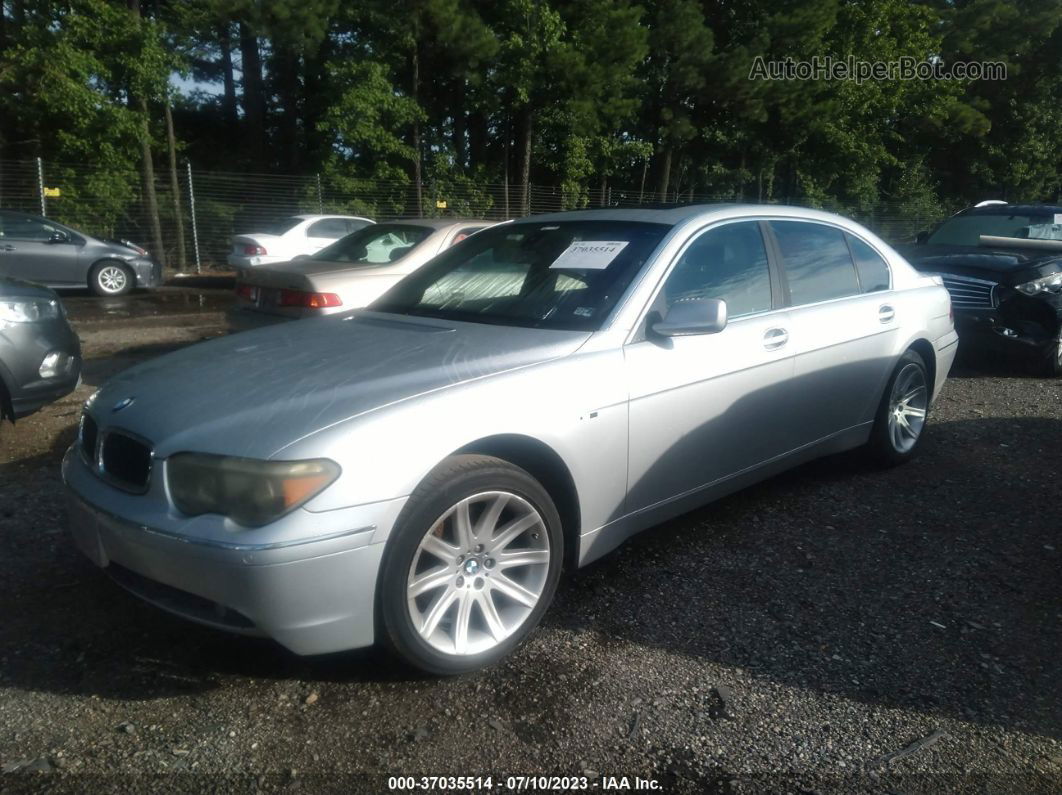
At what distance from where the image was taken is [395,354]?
11.1ft

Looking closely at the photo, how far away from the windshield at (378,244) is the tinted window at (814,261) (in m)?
4.02

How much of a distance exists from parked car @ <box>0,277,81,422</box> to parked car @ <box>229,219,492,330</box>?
1.47 metres

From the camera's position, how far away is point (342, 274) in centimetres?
709

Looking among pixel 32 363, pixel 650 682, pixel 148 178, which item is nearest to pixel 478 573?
pixel 650 682

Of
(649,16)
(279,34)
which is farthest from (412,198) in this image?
(649,16)

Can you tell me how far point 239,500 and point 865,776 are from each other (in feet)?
6.43

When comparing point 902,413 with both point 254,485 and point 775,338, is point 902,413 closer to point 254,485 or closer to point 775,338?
point 775,338

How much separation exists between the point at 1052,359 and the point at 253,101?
22.6 meters

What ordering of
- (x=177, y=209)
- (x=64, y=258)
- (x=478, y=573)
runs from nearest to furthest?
(x=478, y=573) < (x=64, y=258) < (x=177, y=209)

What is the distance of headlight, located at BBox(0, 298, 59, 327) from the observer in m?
5.30

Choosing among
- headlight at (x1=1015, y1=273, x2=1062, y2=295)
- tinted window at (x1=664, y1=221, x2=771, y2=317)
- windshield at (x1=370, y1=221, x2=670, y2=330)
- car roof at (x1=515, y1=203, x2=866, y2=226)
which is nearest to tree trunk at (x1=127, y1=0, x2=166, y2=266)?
headlight at (x1=1015, y1=273, x2=1062, y2=295)

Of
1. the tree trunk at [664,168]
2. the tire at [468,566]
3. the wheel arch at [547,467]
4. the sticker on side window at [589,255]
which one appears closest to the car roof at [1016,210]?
the sticker on side window at [589,255]

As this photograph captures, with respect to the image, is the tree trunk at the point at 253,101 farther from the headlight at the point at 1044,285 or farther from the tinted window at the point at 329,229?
the headlight at the point at 1044,285

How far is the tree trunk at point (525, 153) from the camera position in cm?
2508
